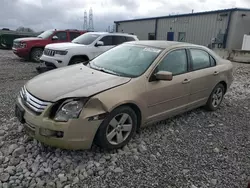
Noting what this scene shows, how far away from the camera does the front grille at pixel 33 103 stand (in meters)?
2.80

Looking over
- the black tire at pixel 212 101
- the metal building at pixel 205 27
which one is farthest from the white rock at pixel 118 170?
the metal building at pixel 205 27

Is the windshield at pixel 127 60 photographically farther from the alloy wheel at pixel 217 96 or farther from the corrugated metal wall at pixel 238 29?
the corrugated metal wall at pixel 238 29

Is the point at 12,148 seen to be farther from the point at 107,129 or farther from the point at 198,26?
the point at 198,26

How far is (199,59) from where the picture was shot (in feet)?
15.0

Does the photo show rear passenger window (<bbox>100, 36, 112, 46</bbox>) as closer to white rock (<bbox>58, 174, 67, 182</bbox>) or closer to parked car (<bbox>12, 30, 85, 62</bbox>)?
parked car (<bbox>12, 30, 85, 62</bbox>)

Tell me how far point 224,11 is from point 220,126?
15158mm

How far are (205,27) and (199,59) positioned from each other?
15.6 meters

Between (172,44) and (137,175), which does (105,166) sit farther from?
(172,44)

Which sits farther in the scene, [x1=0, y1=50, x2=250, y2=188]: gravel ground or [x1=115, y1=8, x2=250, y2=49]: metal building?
[x1=115, y1=8, x2=250, y2=49]: metal building

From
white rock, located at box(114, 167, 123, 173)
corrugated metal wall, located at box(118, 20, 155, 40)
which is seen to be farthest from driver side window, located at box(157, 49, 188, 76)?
corrugated metal wall, located at box(118, 20, 155, 40)

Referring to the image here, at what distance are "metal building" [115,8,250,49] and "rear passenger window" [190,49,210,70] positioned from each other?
13666 millimetres

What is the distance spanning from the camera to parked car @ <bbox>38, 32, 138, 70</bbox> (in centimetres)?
779

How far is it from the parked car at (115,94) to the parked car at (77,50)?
3.77 meters

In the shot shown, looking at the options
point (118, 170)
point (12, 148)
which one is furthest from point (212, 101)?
point (12, 148)
